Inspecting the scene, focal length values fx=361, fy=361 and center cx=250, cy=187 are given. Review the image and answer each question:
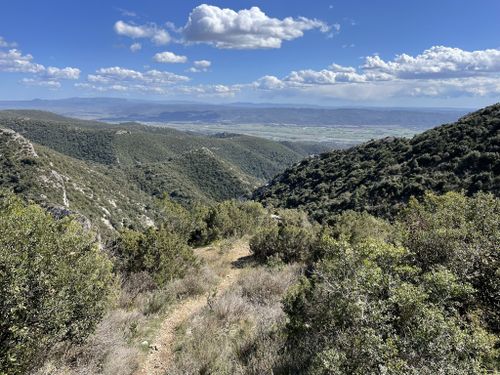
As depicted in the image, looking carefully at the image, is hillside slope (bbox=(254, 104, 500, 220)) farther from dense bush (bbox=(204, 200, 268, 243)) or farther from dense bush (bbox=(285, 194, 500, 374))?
dense bush (bbox=(285, 194, 500, 374))

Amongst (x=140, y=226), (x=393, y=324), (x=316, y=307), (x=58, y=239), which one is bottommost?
(x=140, y=226)

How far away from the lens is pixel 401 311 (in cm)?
411

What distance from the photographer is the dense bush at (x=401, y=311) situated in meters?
3.58

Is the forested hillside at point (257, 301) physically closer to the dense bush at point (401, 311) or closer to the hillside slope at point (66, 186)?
the dense bush at point (401, 311)

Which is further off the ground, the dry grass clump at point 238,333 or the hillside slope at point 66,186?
the dry grass clump at point 238,333

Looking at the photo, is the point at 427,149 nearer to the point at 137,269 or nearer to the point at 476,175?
the point at 476,175

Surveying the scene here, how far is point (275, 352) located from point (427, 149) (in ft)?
152

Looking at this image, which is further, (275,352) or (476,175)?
(476,175)

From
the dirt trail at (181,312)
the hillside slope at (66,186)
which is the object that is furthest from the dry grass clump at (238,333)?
the hillside slope at (66,186)

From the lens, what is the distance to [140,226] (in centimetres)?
7425

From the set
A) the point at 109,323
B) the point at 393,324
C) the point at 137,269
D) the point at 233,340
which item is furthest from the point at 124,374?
the point at 137,269

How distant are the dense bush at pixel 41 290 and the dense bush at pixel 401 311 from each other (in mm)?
3137

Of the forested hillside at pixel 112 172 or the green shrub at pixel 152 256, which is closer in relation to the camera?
the green shrub at pixel 152 256

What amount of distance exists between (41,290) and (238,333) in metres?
3.74
